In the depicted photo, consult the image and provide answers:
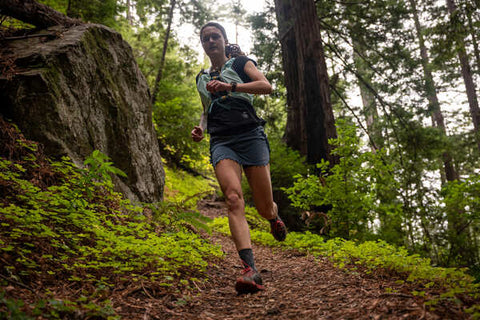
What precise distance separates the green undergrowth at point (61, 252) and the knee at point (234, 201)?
52cm

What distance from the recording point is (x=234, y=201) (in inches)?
107

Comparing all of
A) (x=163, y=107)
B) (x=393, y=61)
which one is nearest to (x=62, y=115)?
(x=163, y=107)

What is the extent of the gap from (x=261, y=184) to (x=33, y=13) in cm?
447

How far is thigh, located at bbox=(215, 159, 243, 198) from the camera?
9.09ft

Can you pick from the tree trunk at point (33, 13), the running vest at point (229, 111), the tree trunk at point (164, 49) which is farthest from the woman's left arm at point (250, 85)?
the tree trunk at point (164, 49)

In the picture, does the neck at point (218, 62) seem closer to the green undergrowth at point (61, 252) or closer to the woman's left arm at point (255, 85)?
the woman's left arm at point (255, 85)

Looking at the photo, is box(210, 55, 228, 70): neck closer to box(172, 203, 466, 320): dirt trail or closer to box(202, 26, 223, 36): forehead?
box(202, 26, 223, 36): forehead

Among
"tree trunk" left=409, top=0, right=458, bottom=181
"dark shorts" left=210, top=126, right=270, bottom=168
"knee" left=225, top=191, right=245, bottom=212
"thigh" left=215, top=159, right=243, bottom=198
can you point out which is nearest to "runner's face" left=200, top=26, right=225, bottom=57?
"dark shorts" left=210, top=126, right=270, bottom=168

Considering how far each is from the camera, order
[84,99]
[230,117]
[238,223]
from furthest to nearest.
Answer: [84,99], [230,117], [238,223]

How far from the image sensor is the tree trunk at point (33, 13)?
4.29 metres

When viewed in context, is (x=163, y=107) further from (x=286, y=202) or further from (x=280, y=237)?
(x=280, y=237)

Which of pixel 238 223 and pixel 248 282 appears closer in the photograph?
pixel 248 282

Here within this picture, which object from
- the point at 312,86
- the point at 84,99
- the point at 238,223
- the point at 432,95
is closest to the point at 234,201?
the point at 238,223

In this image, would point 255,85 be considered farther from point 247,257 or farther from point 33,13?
point 33,13
